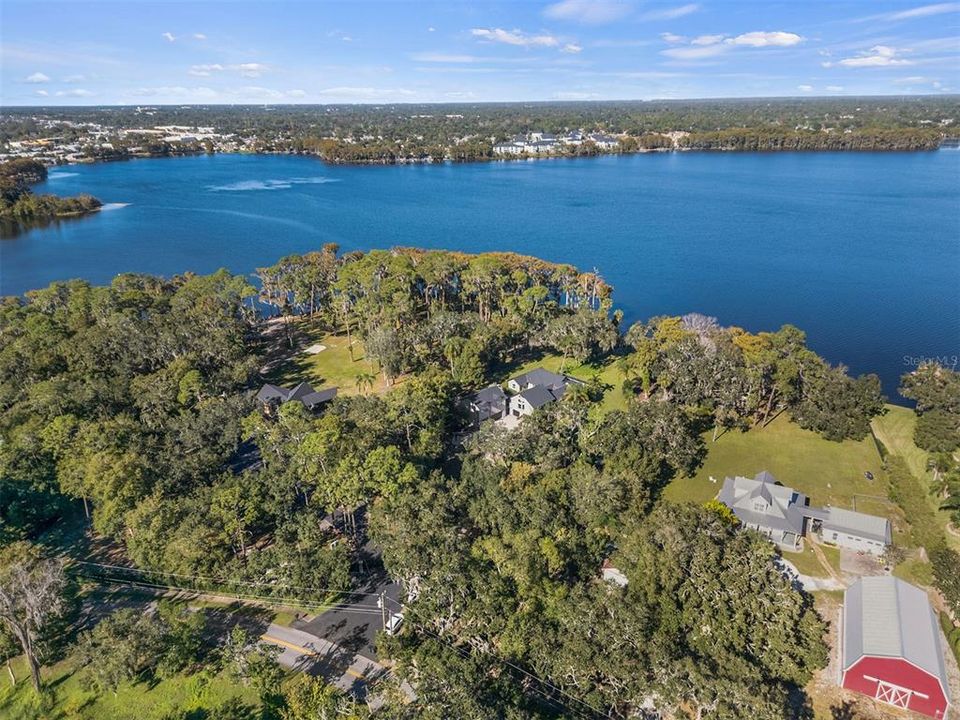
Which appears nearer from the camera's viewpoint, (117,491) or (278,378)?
(117,491)

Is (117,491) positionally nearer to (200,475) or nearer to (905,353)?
(200,475)

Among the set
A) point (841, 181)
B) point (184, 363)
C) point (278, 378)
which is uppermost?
point (841, 181)

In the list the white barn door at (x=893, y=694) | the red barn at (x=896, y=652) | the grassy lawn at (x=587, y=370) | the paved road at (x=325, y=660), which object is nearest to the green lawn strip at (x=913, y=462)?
the red barn at (x=896, y=652)

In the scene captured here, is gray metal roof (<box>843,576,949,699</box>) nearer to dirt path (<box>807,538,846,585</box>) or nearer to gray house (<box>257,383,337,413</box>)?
dirt path (<box>807,538,846,585</box>)

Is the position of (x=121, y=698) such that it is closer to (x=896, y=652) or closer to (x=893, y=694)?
(x=893, y=694)

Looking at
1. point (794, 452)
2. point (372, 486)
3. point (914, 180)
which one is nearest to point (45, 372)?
point (372, 486)

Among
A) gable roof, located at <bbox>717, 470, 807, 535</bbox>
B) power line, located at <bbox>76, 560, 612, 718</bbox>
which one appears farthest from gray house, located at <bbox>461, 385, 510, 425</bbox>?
power line, located at <bbox>76, 560, 612, 718</bbox>

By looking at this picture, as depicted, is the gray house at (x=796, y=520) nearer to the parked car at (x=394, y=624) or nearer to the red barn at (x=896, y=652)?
the red barn at (x=896, y=652)

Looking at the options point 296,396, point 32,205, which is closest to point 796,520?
point 296,396
